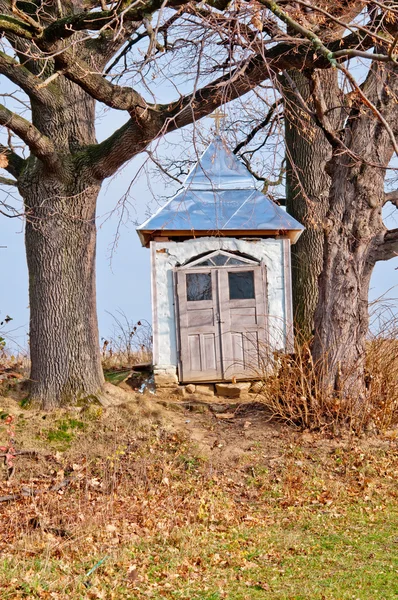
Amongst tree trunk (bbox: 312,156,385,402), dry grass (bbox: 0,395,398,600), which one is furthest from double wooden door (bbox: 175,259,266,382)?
tree trunk (bbox: 312,156,385,402)

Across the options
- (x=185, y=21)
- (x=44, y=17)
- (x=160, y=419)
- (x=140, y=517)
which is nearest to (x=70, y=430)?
(x=160, y=419)

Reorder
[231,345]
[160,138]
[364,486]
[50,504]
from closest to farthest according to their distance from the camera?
[160,138], [50,504], [364,486], [231,345]

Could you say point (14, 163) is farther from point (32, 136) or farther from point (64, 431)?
point (64, 431)

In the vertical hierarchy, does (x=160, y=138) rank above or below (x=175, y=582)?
above

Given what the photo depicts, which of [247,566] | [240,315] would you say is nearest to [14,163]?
[240,315]

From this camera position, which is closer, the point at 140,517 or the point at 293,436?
the point at 140,517

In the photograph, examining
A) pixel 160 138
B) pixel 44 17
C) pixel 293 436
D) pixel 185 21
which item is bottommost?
pixel 293 436

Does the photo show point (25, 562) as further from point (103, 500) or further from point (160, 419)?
point (160, 419)

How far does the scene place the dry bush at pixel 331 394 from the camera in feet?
30.4

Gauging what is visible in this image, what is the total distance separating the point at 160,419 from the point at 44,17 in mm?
6382

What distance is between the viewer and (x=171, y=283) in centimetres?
1200

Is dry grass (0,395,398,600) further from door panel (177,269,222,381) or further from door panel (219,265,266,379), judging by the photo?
door panel (219,265,266,379)

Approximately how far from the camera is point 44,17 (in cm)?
1020

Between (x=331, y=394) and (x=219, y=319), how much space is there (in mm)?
3254
